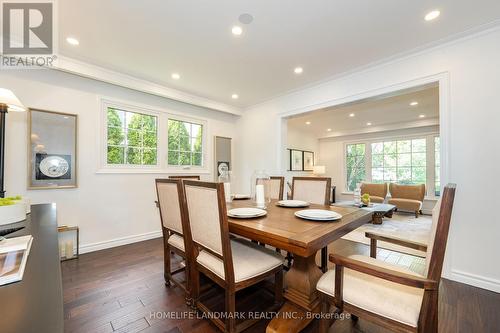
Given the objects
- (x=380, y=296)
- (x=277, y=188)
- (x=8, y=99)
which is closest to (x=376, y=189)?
(x=277, y=188)

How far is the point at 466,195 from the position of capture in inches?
87.3

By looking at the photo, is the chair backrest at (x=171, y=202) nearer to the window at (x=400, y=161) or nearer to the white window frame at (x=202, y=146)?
the white window frame at (x=202, y=146)

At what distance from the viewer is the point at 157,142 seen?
3.73 meters

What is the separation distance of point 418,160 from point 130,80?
7.38 metres

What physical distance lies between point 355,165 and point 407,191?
184 cm

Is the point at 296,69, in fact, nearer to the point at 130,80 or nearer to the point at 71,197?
the point at 130,80

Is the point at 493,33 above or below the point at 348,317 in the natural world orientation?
above

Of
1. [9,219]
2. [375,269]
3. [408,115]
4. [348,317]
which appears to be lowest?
[348,317]

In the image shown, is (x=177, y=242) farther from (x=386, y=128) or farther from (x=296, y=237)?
(x=386, y=128)

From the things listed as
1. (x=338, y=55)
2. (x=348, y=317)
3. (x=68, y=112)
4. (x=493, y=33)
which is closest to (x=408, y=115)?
(x=493, y=33)

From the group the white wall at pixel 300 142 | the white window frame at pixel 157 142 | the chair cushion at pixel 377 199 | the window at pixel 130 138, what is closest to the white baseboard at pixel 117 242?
the white window frame at pixel 157 142

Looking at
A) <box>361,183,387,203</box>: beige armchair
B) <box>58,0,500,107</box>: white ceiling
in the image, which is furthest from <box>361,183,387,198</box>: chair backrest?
<box>58,0,500,107</box>: white ceiling

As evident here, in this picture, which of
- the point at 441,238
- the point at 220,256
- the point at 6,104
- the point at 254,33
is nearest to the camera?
the point at 441,238

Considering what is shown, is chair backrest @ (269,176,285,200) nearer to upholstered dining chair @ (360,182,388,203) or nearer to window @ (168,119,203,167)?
window @ (168,119,203,167)
